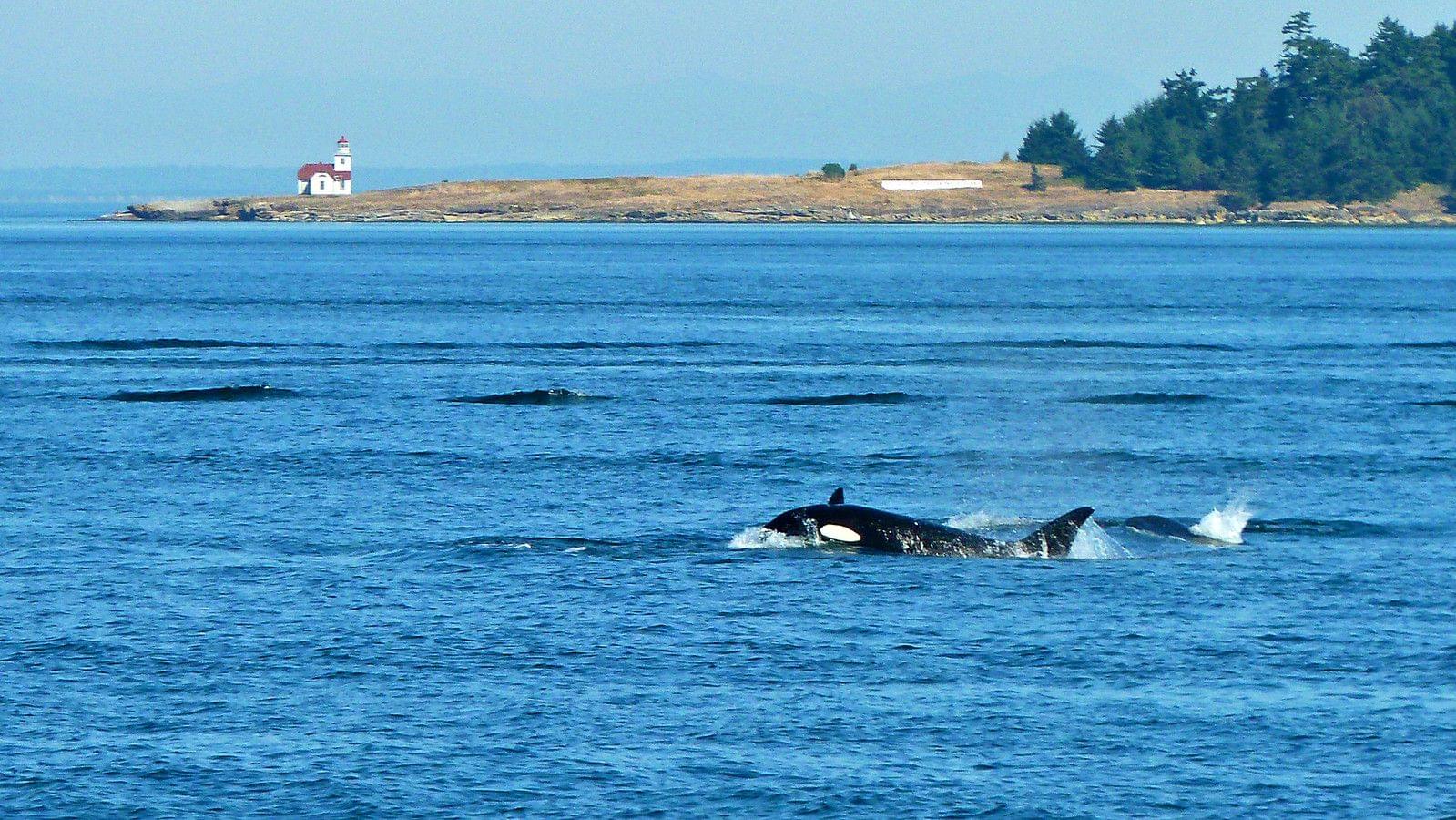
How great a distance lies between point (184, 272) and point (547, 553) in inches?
5588

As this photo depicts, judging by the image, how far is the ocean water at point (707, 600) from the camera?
70.4 ft

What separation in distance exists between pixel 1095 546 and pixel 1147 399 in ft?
109

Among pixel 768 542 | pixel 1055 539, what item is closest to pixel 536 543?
pixel 768 542

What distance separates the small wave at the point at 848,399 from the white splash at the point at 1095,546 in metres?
29.3

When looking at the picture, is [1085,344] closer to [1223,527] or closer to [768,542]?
[1223,527]

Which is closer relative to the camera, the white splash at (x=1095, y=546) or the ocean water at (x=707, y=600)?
the ocean water at (x=707, y=600)

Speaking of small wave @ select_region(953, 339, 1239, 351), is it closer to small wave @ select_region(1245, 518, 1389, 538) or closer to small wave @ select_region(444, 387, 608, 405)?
small wave @ select_region(444, 387, 608, 405)

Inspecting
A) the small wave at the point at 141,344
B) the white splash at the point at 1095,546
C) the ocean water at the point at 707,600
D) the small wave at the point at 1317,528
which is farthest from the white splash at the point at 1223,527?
the small wave at the point at 141,344

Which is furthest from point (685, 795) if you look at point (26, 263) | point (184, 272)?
point (26, 263)

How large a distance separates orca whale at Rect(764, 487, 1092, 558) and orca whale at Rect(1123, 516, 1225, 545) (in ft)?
9.59

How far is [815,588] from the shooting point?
3125 cm

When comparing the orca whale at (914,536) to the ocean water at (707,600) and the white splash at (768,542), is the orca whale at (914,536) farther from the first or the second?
the ocean water at (707,600)

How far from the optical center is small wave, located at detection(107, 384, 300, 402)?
64.4 meters

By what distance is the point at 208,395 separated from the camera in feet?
216
